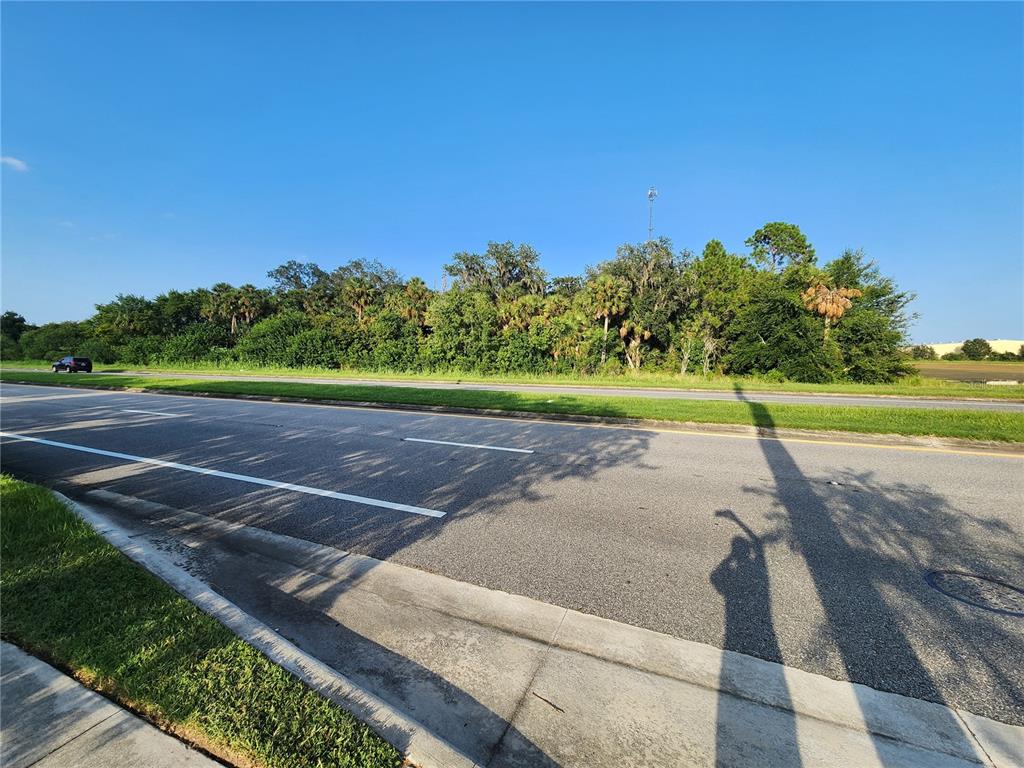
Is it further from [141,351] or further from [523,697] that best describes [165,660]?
[141,351]

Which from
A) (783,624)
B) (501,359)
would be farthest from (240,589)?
(501,359)

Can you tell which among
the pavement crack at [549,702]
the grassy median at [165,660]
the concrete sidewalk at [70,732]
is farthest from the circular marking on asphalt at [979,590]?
the concrete sidewalk at [70,732]

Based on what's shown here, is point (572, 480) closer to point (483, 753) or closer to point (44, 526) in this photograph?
point (483, 753)

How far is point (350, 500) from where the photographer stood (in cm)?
546

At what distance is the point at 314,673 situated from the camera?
2484mm

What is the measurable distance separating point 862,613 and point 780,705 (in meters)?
1.26

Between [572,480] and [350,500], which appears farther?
[572,480]

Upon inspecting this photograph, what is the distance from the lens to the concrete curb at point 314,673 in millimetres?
1982

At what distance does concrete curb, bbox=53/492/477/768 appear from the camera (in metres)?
1.98

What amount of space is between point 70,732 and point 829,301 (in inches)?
1277

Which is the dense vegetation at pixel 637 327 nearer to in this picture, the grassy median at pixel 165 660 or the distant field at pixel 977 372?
the distant field at pixel 977 372

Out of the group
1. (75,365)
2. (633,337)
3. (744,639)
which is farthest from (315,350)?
(744,639)

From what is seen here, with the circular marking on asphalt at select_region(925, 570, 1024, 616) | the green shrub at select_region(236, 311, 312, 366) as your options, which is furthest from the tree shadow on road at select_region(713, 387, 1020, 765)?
the green shrub at select_region(236, 311, 312, 366)

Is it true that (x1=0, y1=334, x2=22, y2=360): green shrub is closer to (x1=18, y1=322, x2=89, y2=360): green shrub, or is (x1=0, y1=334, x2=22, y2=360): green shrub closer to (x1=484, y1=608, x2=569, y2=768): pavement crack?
(x1=18, y1=322, x2=89, y2=360): green shrub
